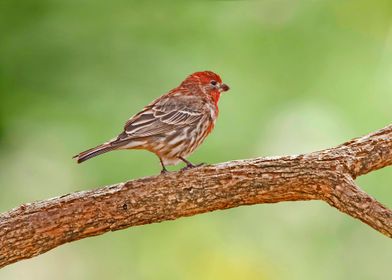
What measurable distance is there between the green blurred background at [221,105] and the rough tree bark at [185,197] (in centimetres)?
200

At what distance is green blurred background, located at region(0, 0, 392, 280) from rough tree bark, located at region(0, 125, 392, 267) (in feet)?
6.56

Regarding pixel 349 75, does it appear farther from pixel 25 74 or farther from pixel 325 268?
pixel 25 74

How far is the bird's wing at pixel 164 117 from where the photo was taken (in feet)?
22.4

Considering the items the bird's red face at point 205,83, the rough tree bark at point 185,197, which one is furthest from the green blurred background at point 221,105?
the rough tree bark at point 185,197

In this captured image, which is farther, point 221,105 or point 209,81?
point 221,105

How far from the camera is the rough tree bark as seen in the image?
6.00 metres

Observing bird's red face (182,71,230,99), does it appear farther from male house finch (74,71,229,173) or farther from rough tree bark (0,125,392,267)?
rough tree bark (0,125,392,267)

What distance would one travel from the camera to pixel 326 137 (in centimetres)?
852

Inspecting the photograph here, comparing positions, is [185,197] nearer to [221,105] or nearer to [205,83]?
[205,83]

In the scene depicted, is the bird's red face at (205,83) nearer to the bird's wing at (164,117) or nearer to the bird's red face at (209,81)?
the bird's red face at (209,81)

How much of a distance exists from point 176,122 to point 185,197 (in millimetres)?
1143

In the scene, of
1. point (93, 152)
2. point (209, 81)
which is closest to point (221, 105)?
point (209, 81)

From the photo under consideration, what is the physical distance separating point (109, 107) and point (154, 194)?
110 inches

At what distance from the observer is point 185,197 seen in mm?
6145
